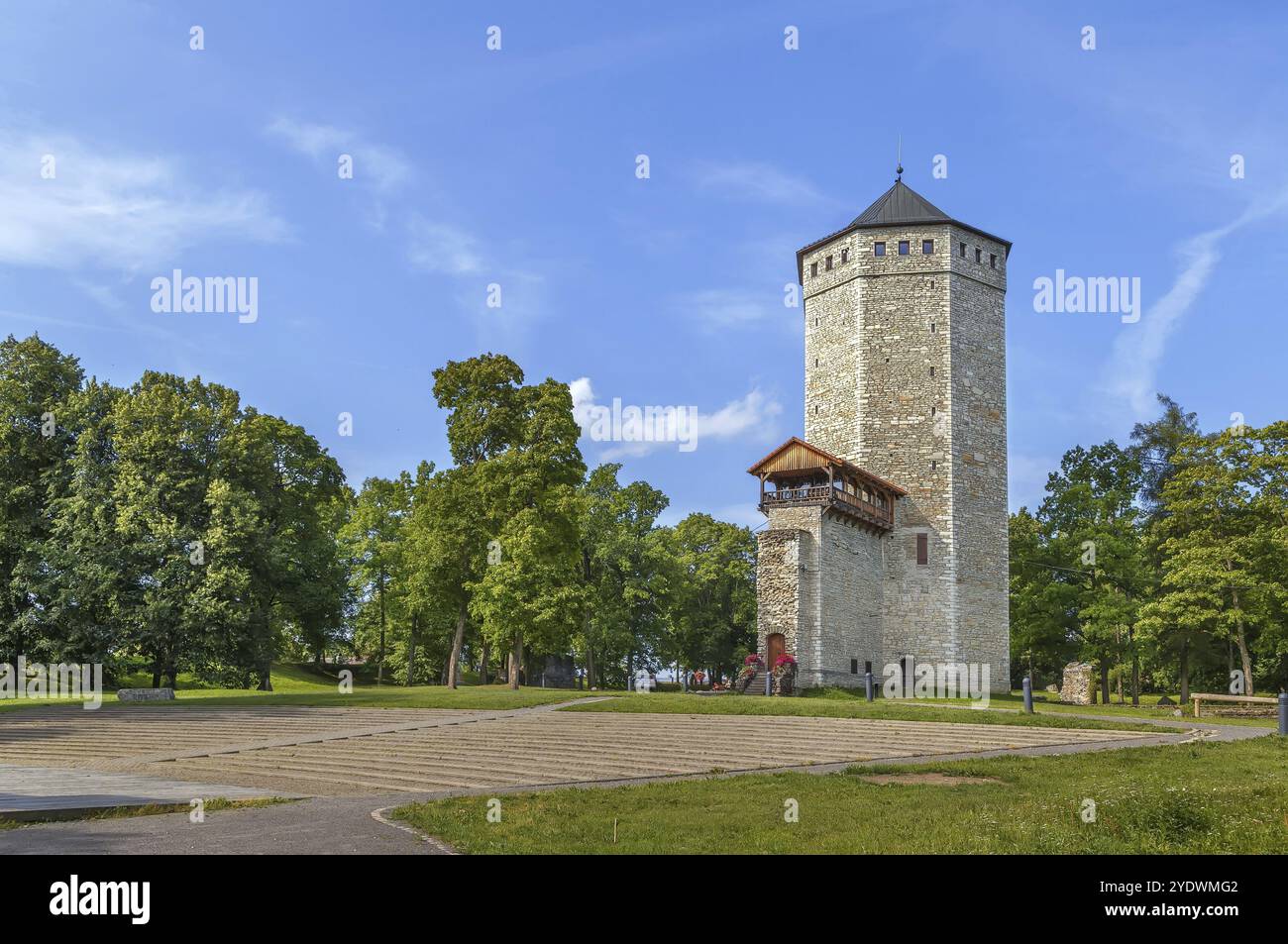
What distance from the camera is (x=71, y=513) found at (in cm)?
3778

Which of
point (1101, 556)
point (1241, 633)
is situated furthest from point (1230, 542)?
point (1101, 556)

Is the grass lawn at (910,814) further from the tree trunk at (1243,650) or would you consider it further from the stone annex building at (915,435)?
the stone annex building at (915,435)

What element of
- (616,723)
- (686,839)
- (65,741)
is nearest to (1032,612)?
(616,723)

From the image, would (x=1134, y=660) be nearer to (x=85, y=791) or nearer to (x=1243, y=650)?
(x=1243, y=650)

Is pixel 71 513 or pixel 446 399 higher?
pixel 446 399

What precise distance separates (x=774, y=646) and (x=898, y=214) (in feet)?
74.1

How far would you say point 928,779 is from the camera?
1407cm

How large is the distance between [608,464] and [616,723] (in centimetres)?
3271

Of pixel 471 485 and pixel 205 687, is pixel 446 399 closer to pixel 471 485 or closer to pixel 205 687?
pixel 471 485

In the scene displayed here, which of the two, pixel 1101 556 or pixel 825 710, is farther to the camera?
pixel 1101 556

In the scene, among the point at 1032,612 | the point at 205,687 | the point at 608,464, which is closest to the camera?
the point at 205,687

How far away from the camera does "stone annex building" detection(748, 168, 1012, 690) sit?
1860 inches

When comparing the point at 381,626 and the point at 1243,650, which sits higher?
the point at 1243,650

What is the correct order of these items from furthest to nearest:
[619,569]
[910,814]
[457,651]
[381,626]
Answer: [381,626], [619,569], [457,651], [910,814]
